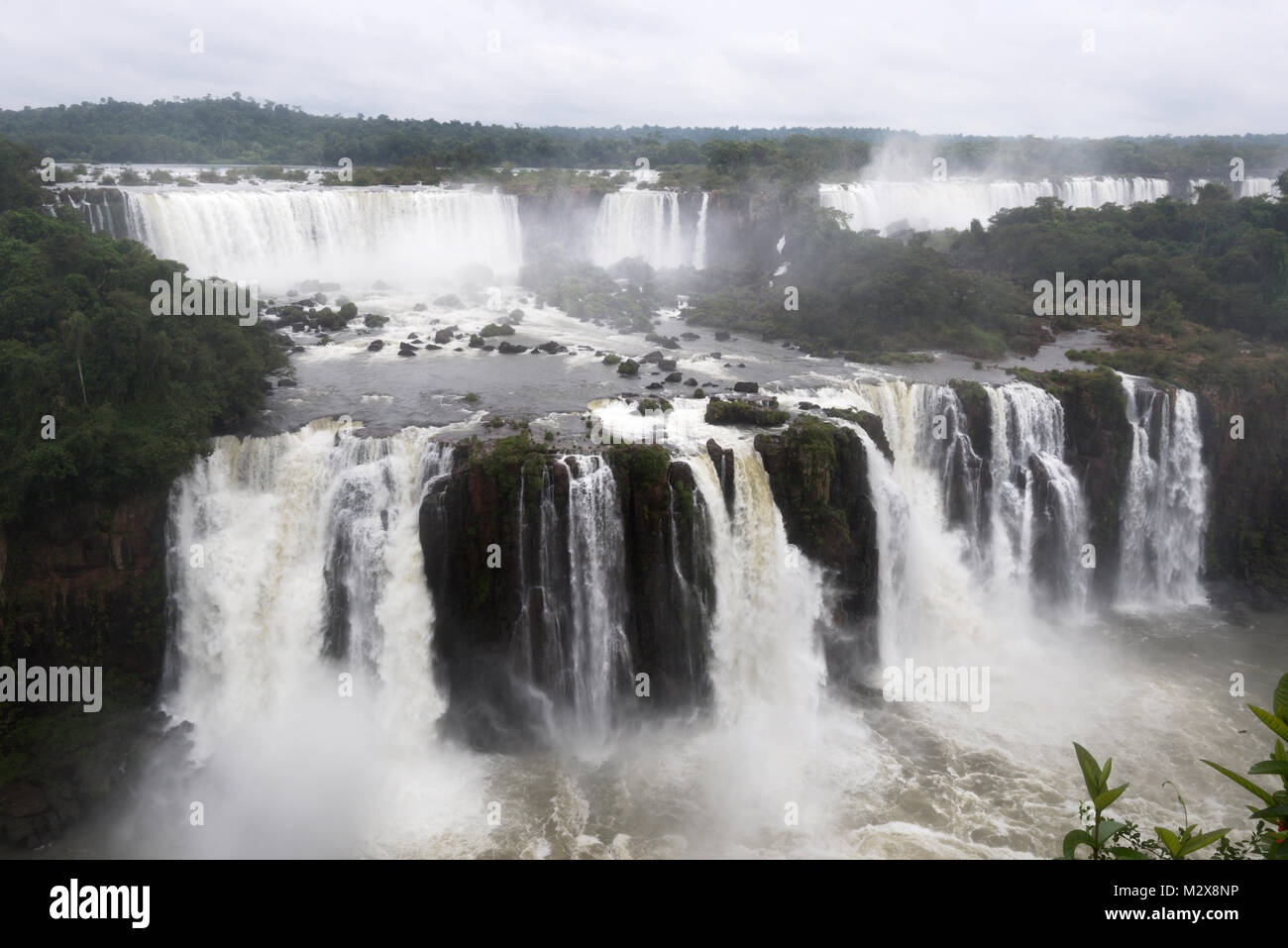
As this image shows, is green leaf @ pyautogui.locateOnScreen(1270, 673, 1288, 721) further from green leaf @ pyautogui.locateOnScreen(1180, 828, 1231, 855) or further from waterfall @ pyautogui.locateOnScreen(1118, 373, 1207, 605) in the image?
waterfall @ pyautogui.locateOnScreen(1118, 373, 1207, 605)

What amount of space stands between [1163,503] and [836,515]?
11.5m

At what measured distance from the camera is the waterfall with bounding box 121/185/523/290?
110 ft

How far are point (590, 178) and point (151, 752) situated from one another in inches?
1486

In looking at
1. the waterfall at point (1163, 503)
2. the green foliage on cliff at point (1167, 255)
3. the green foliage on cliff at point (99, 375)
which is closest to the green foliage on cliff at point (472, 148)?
the green foliage on cliff at point (1167, 255)

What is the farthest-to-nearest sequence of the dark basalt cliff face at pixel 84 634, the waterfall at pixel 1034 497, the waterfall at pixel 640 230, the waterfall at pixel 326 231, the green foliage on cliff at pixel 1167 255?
1. the waterfall at pixel 640 230
2. the waterfall at pixel 326 231
3. the green foliage on cliff at pixel 1167 255
4. the waterfall at pixel 1034 497
5. the dark basalt cliff face at pixel 84 634

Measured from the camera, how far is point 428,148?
180ft

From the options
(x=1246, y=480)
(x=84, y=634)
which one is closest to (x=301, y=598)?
(x=84, y=634)

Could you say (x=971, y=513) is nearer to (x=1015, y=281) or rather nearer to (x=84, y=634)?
(x=1015, y=281)

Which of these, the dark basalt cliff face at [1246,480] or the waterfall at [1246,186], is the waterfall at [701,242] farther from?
the waterfall at [1246,186]

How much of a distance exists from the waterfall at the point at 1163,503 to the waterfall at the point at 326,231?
2775 cm

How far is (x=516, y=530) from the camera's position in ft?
56.5

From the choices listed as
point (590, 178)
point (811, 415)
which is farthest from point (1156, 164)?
point (811, 415)

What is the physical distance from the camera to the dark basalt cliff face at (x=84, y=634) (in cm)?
1557
